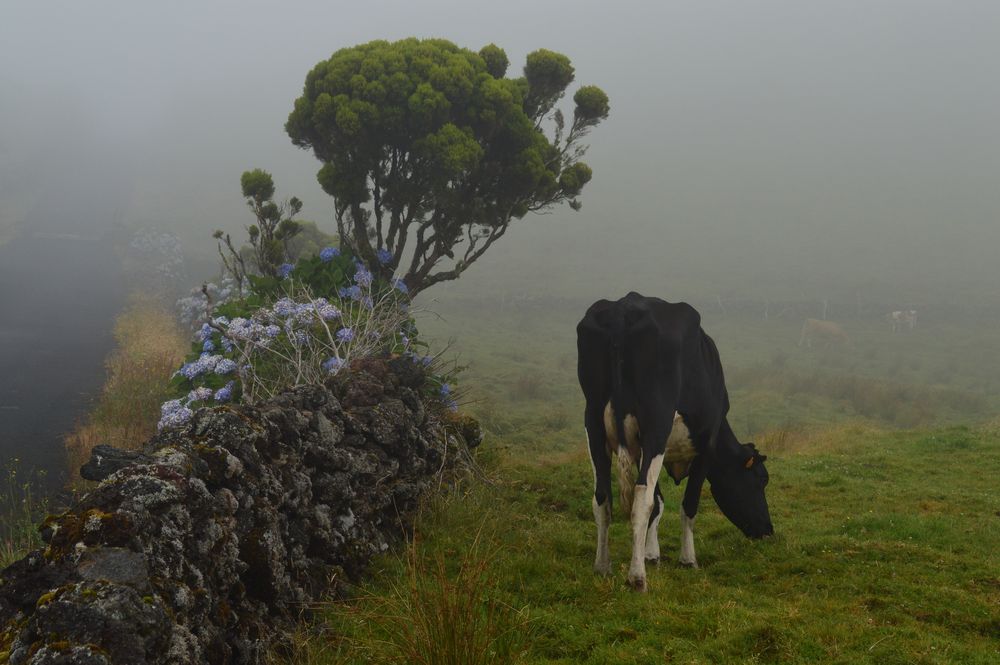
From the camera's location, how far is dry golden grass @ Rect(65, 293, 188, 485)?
1221cm

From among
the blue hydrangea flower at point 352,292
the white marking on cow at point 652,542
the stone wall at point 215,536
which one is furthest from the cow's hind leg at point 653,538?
the blue hydrangea flower at point 352,292

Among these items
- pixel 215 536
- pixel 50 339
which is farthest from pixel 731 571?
pixel 50 339

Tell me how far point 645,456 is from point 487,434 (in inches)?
336

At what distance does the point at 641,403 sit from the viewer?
22.4ft

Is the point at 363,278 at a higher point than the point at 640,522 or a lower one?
higher

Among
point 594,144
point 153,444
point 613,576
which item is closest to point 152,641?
point 153,444

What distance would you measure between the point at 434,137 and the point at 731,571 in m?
9.00

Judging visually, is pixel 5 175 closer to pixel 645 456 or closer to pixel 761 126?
pixel 645 456

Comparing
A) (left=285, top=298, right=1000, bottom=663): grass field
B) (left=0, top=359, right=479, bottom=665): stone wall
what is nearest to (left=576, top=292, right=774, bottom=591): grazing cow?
(left=285, top=298, right=1000, bottom=663): grass field

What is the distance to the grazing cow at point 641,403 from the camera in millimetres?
6793

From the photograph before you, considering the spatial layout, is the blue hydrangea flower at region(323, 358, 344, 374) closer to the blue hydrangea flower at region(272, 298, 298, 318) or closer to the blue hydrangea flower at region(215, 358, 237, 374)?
the blue hydrangea flower at region(272, 298, 298, 318)

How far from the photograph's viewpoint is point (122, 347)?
21531 mm

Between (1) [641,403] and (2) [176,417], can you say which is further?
(2) [176,417]

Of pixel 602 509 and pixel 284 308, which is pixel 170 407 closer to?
pixel 284 308
